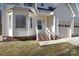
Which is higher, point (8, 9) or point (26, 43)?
point (8, 9)

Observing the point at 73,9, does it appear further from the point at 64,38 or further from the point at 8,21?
the point at 8,21

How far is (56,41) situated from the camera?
4.51m

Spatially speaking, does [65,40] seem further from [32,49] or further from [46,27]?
[32,49]

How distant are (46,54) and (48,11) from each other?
492 mm

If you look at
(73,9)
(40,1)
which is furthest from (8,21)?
(73,9)

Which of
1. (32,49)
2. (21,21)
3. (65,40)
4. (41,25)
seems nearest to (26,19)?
(21,21)

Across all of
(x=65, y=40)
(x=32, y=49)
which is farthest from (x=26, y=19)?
(x=65, y=40)

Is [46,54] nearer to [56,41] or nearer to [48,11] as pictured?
[56,41]

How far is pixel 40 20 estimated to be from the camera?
4504 mm

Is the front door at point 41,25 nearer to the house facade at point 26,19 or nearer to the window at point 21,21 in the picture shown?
the house facade at point 26,19

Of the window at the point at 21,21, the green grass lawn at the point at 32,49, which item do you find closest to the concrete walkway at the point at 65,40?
the green grass lawn at the point at 32,49

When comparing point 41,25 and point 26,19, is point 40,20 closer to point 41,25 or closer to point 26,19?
point 41,25

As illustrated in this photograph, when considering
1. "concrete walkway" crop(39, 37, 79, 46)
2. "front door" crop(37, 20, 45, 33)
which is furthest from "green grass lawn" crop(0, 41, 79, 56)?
"front door" crop(37, 20, 45, 33)

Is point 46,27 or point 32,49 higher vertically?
point 46,27
